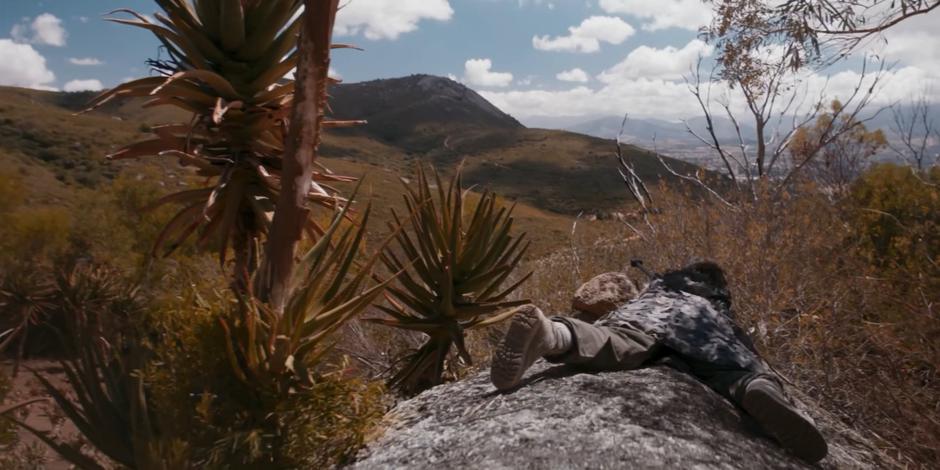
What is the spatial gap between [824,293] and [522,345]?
190 inches

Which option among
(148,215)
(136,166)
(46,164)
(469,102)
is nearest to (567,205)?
(136,166)

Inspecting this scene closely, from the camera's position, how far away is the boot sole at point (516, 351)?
3191 mm

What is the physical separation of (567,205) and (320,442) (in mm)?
61299

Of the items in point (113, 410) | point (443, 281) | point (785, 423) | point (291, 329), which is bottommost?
point (113, 410)

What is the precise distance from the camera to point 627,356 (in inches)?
146

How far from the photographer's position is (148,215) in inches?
694

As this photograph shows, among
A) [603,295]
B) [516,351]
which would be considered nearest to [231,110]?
[516,351]

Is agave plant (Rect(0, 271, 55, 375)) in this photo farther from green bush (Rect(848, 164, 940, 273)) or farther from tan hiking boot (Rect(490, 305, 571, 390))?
green bush (Rect(848, 164, 940, 273))

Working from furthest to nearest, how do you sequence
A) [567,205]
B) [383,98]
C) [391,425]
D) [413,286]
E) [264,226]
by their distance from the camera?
[383,98] < [567,205] < [413,286] < [264,226] < [391,425]

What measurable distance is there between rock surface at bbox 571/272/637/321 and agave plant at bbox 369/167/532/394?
143 centimetres

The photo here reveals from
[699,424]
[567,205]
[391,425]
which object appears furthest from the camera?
[567,205]

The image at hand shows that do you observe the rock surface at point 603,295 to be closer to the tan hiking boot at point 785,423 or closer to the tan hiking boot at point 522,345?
the tan hiking boot at point 522,345

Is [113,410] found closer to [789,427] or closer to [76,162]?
[789,427]

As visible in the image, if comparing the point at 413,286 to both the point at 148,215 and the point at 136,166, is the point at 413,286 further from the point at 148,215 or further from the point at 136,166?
the point at 136,166
